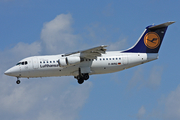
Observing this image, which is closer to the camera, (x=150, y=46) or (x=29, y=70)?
(x=29, y=70)

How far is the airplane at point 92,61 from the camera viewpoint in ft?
81.7

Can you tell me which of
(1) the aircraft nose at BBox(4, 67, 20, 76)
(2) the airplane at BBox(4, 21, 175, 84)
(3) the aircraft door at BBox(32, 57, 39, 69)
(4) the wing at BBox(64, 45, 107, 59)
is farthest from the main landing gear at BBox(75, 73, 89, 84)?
(1) the aircraft nose at BBox(4, 67, 20, 76)

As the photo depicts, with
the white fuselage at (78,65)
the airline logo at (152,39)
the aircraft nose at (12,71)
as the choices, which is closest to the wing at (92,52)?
the white fuselage at (78,65)

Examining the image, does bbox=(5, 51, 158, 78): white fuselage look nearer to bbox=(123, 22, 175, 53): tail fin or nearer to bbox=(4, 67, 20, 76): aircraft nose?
bbox=(4, 67, 20, 76): aircraft nose

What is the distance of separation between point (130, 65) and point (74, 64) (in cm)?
487

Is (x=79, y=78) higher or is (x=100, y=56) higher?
(x=100, y=56)

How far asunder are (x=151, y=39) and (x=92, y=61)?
580 cm

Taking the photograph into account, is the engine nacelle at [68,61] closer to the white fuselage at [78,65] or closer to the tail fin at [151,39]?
the white fuselage at [78,65]

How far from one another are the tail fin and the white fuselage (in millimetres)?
656

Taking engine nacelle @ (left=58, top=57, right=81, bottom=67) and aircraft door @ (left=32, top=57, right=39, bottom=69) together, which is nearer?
engine nacelle @ (left=58, top=57, right=81, bottom=67)

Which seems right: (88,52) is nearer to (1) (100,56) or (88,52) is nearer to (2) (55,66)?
(1) (100,56)

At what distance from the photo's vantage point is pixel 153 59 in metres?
26.6

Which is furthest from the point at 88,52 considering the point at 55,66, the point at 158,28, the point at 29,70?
the point at 158,28

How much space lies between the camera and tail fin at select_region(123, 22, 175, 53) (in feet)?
88.5
